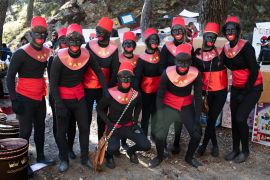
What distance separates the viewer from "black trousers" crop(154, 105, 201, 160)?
15.9 feet

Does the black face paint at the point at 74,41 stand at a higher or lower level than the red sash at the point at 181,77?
higher

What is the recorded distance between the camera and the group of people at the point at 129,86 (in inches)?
177

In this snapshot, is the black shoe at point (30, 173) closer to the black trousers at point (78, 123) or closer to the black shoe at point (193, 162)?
the black trousers at point (78, 123)

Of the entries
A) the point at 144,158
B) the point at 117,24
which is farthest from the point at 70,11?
the point at 144,158

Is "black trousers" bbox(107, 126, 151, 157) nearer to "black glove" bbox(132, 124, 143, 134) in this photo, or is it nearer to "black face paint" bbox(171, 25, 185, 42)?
"black glove" bbox(132, 124, 143, 134)

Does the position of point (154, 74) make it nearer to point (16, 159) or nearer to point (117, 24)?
point (16, 159)

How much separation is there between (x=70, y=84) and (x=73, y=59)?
0.34 metres

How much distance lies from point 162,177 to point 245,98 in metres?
1.67

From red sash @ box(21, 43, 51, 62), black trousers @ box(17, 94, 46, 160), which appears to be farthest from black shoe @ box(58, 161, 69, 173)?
red sash @ box(21, 43, 51, 62)

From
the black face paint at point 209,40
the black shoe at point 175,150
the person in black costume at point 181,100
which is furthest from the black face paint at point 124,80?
the black shoe at point 175,150

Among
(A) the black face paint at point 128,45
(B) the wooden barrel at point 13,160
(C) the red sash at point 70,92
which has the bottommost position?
(B) the wooden barrel at point 13,160

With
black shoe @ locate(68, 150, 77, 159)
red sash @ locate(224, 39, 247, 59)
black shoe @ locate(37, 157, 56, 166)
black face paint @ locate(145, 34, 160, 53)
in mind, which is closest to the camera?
red sash @ locate(224, 39, 247, 59)

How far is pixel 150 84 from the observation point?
5.23 meters

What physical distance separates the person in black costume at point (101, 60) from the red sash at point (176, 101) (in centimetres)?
82
